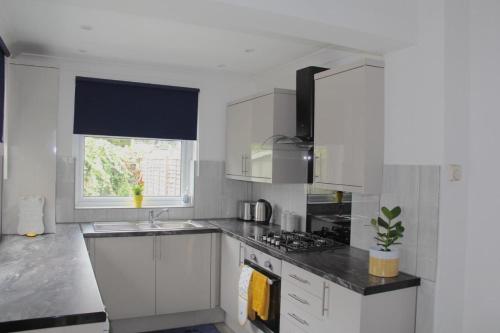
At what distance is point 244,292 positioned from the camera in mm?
3258

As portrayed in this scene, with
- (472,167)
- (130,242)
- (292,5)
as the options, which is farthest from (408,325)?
(130,242)

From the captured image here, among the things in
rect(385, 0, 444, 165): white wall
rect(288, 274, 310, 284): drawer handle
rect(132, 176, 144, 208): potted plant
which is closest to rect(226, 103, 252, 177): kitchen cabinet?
rect(132, 176, 144, 208): potted plant

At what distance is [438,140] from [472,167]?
27cm

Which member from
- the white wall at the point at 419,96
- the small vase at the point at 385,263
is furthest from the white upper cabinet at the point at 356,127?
the small vase at the point at 385,263

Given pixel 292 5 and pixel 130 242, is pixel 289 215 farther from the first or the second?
pixel 292 5

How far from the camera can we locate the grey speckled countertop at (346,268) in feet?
7.38

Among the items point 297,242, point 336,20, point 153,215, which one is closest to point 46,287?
point 297,242

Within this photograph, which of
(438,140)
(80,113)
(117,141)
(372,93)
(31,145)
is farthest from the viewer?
(117,141)

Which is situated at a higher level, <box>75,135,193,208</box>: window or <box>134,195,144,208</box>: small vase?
<box>75,135,193,208</box>: window

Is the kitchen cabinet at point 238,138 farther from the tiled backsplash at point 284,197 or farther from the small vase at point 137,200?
the small vase at point 137,200

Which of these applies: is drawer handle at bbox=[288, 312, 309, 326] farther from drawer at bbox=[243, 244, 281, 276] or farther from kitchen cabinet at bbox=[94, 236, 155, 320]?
kitchen cabinet at bbox=[94, 236, 155, 320]

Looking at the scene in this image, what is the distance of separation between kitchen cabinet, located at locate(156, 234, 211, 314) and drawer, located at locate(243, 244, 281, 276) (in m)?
0.61

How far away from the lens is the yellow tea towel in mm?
3012

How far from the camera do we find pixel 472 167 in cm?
241
